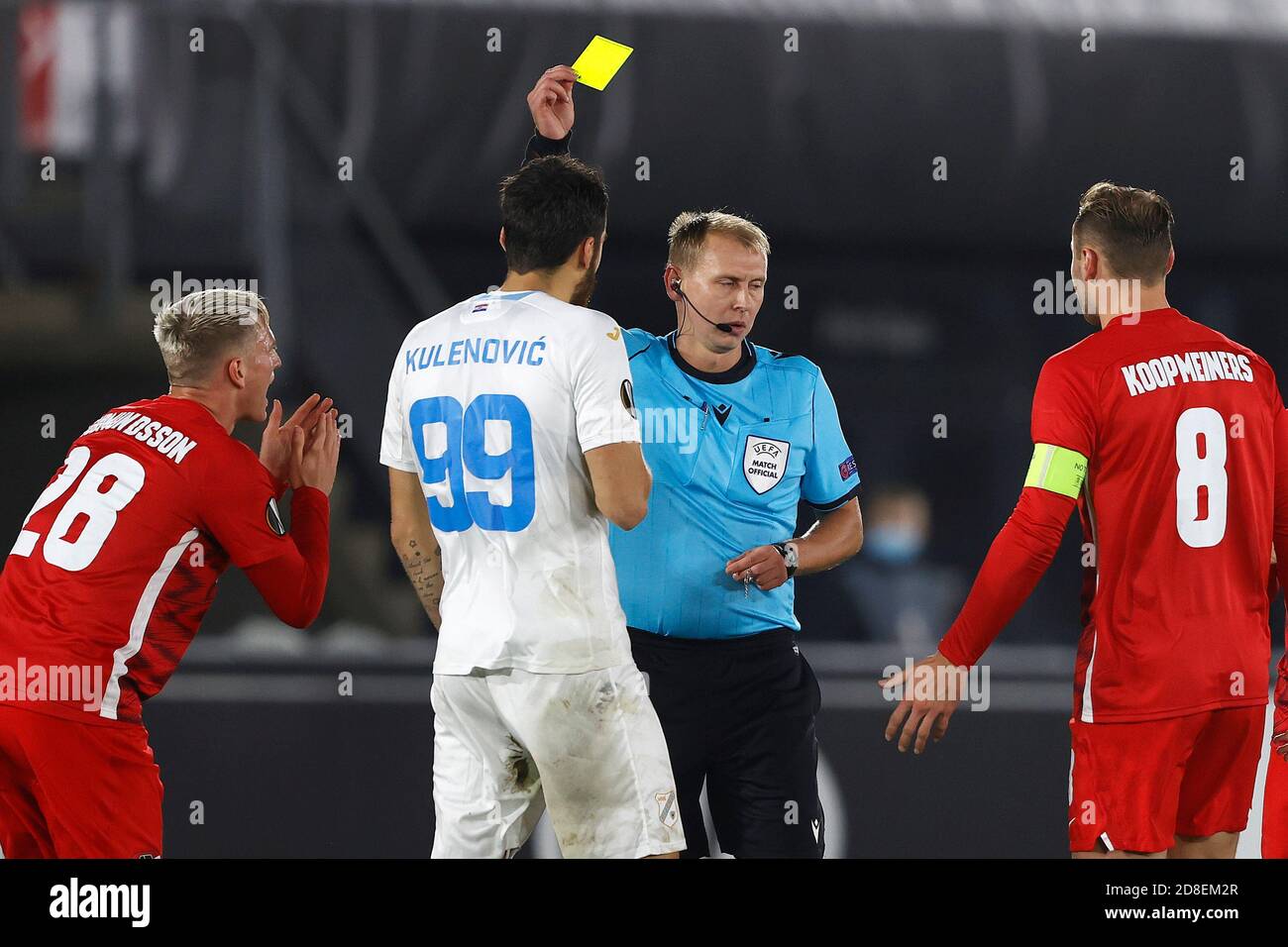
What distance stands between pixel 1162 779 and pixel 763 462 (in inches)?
49.6

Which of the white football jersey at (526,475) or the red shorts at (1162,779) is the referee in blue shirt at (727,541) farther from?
the red shorts at (1162,779)

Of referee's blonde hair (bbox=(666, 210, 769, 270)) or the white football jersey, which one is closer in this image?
the white football jersey

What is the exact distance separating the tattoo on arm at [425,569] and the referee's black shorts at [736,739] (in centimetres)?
58

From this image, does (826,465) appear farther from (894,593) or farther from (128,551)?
(894,593)

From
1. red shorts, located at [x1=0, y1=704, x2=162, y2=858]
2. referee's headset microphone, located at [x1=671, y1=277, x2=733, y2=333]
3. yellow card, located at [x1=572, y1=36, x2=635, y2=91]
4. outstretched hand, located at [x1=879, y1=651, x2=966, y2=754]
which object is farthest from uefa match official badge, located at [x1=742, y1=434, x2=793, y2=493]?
red shorts, located at [x1=0, y1=704, x2=162, y2=858]

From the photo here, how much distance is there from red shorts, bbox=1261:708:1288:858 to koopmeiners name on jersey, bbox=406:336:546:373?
6.77ft

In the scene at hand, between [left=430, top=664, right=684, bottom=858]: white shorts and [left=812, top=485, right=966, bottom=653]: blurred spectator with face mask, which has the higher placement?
[left=812, top=485, right=966, bottom=653]: blurred spectator with face mask

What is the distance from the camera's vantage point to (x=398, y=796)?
20.0 feet

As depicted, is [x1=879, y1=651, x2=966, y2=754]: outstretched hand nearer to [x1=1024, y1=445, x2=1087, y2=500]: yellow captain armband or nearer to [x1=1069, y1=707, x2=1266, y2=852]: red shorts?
[x1=1069, y1=707, x2=1266, y2=852]: red shorts

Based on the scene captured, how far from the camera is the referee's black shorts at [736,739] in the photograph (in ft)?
12.6

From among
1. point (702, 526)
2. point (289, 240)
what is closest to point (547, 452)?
point (702, 526)

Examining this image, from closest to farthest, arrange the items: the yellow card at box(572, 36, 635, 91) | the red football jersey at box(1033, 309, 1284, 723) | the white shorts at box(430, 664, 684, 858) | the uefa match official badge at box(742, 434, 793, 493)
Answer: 1. the white shorts at box(430, 664, 684, 858)
2. the red football jersey at box(1033, 309, 1284, 723)
3. the yellow card at box(572, 36, 635, 91)
4. the uefa match official badge at box(742, 434, 793, 493)

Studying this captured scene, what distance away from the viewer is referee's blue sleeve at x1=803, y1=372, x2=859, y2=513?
4062 mm

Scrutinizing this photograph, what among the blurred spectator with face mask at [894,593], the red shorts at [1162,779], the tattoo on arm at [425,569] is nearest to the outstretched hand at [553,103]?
the tattoo on arm at [425,569]
